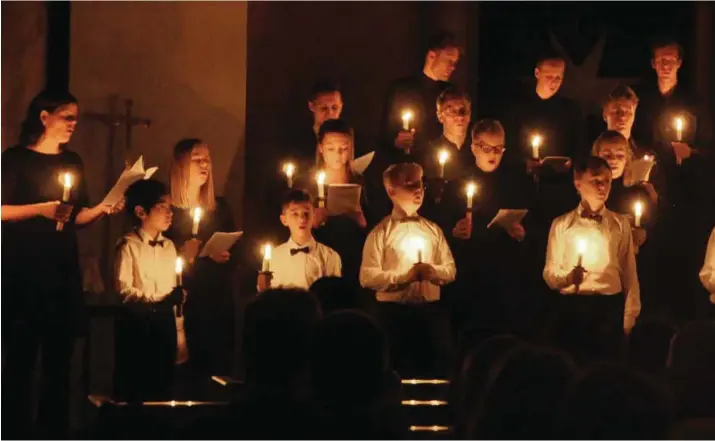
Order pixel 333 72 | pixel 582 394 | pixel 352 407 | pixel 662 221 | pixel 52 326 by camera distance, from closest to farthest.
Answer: pixel 582 394, pixel 352 407, pixel 52 326, pixel 662 221, pixel 333 72

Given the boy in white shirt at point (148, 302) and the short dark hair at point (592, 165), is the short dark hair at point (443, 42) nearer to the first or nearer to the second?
the short dark hair at point (592, 165)

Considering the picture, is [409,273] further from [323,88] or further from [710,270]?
[710,270]

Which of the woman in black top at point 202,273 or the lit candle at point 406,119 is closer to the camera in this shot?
the woman in black top at point 202,273

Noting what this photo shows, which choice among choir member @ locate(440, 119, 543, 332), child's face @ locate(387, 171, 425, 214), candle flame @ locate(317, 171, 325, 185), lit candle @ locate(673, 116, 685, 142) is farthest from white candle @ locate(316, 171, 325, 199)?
lit candle @ locate(673, 116, 685, 142)

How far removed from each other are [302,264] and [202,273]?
54cm

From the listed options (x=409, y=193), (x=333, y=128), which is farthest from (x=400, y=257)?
(x=333, y=128)

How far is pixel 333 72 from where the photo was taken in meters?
9.98

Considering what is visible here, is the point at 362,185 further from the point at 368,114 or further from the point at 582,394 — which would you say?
the point at 582,394

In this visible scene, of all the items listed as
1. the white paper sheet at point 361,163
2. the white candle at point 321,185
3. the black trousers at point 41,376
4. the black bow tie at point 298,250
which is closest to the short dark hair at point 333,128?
the white paper sheet at point 361,163

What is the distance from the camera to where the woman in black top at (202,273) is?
7695 millimetres

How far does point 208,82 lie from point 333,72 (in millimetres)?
1192

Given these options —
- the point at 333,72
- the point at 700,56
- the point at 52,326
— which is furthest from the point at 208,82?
the point at 700,56

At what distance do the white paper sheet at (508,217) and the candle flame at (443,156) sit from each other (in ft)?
1.51

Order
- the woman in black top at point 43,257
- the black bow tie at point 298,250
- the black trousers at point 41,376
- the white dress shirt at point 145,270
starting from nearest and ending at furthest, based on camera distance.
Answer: the black trousers at point 41,376
the woman in black top at point 43,257
the white dress shirt at point 145,270
the black bow tie at point 298,250
